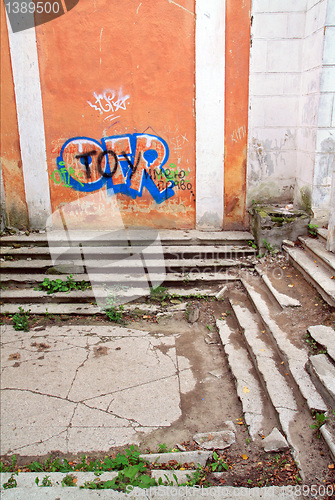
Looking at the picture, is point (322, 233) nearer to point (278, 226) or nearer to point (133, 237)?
point (278, 226)

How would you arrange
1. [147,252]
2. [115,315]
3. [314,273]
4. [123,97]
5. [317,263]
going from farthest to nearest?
[123,97], [147,252], [115,315], [317,263], [314,273]

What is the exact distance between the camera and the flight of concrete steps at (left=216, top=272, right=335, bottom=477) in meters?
3.21

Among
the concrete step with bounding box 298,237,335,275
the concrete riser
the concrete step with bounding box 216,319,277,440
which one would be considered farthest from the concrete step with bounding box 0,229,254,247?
the concrete step with bounding box 216,319,277,440

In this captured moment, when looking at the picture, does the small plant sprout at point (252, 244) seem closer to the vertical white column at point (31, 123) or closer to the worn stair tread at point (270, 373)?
the worn stair tread at point (270, 373)

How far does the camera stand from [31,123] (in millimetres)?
7039

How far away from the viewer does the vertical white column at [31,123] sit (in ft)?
22.2

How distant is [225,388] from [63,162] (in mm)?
4985

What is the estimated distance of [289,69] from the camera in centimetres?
654

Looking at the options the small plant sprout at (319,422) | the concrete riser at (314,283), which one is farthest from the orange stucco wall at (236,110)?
the small plant sprout at (319,422)

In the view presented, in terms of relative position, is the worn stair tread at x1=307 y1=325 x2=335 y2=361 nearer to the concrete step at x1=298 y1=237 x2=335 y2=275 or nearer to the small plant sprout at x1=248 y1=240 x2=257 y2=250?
the concrete step at x1=298 y1=237 x2=335 y2=275

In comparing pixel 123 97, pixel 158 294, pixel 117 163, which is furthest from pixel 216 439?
pixel 123 97

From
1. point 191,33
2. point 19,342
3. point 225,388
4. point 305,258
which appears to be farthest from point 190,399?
point 191,33

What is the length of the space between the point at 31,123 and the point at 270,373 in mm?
5741

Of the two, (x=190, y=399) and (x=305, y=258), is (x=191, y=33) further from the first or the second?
(x=190, y=399)
